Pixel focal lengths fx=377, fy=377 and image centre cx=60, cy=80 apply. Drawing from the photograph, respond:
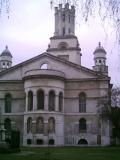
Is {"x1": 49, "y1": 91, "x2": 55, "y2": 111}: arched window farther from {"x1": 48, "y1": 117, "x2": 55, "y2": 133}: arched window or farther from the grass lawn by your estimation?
Result: the grass lawn

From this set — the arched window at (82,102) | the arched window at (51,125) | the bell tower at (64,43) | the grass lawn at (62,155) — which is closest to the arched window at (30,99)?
the arched window at (51,125)

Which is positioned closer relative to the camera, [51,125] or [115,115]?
[115,115]

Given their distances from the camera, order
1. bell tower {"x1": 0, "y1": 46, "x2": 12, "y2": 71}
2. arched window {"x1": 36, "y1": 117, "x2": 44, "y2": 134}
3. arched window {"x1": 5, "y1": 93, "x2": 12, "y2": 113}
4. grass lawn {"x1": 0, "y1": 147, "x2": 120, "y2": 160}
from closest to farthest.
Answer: grass lawn {"x1": 0, "y1": 147, "x2": 120, "y2": 160} → arched window {"x1": 36, "y1": 117, "x2": 44, "y2": 134} → arched window {"x1": 5, "y1": 93, "x2": 12, "y2": 113} → bell tower {"x1": 0, "y1": 46, "x2": 12, "y2": 71}

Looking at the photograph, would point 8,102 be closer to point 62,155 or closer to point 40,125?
point 40,125

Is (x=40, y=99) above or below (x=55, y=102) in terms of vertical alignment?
above

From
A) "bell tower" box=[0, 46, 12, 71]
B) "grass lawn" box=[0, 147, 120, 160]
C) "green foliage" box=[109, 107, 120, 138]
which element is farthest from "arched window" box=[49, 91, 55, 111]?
"bell tower" box=[0, 46, 12, 71]

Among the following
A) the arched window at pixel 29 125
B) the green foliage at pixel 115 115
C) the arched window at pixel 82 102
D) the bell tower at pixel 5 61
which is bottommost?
the arched window at pixel 29 125

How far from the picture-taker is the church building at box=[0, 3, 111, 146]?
52938mm

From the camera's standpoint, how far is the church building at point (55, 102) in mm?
52938

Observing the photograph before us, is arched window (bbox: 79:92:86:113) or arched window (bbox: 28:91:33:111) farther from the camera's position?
arched window (bbox: 79:92:86:113)

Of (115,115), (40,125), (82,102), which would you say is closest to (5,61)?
(82,102)

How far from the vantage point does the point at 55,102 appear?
176 feet

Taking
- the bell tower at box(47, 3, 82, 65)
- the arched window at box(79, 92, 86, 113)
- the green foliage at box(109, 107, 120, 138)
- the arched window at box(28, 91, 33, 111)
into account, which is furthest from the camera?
the bell tower at box(47, 3, 82, 65)

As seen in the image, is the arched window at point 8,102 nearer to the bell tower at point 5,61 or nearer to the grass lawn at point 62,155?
the bell tower at point 5,61
